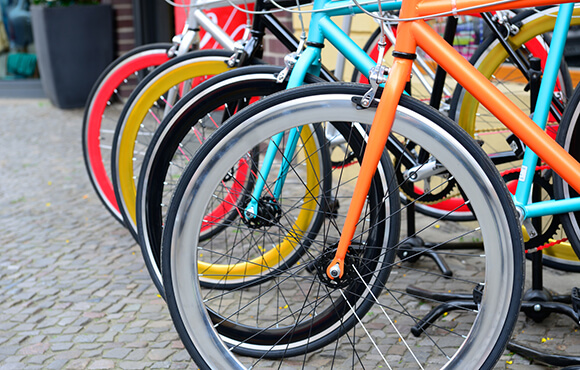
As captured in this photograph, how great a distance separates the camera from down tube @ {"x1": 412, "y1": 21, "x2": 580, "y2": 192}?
146cm

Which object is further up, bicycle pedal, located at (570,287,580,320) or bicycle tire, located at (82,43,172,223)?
bicycle tire, located at (82,43,172,223)

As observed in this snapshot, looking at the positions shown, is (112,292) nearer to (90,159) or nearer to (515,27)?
(90,159)

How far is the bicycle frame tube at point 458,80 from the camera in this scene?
4.80 feet

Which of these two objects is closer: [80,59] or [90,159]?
[90,159]

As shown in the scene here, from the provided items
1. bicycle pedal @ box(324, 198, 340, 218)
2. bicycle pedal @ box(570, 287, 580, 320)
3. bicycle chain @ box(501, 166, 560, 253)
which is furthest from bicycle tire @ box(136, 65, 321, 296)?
bicycle pedal @ box(570, 287, 580, 320)

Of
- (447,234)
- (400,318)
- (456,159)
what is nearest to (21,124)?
(447,234)

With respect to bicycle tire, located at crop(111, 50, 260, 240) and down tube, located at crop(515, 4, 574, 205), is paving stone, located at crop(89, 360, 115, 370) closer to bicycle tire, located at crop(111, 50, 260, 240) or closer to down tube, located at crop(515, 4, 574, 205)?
bicycle tire, located at crop(111, 50, 260, 240)

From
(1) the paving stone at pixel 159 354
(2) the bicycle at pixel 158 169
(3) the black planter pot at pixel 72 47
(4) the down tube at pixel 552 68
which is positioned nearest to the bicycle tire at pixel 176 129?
(2) the bicycle at pixel 158 169

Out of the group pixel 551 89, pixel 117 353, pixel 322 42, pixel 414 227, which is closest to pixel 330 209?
pixel 322 42

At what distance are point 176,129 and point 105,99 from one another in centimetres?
126

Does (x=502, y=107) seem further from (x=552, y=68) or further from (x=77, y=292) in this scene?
(x=77, y=292)

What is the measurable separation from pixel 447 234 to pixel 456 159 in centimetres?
195

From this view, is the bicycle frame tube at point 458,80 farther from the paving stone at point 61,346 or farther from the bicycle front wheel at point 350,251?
the paving stone at point 61,346

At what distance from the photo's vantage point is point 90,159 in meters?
3.26
